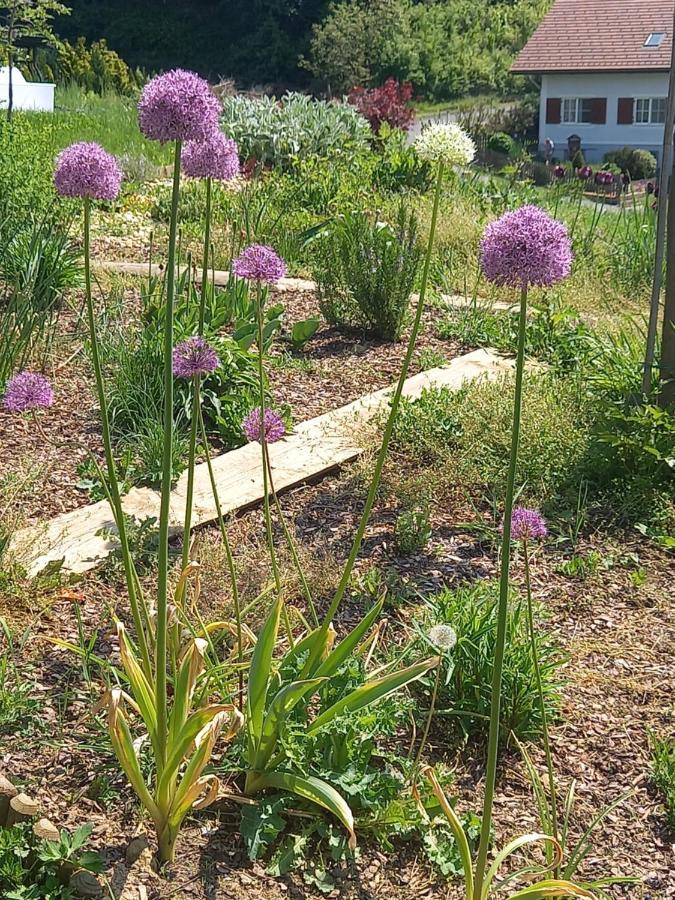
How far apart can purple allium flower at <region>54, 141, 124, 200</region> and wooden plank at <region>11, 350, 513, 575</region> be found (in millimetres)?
1441

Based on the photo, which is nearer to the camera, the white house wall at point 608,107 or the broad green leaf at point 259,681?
the broad green leaf at point 259,681

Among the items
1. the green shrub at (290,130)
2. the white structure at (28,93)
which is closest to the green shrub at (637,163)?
the green shrub at (290,130)

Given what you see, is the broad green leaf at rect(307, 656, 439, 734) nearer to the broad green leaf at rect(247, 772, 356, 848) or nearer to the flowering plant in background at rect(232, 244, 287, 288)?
the broad green leaf at rect(247, 772, 356, 848)

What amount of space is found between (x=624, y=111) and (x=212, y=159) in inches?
1162

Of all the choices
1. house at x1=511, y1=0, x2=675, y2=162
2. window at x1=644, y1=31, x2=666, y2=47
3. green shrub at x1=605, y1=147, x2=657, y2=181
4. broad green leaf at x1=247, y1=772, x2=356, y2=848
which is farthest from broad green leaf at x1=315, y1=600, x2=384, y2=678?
window at x1=644, y1=31, x2=666, y2=47

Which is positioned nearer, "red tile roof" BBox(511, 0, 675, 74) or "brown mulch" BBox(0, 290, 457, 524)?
"brown mulch" BBox(0, 290, 457, 524)

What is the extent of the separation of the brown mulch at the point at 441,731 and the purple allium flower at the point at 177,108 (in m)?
1.38

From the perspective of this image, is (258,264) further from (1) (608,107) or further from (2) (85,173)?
(1) (608,107)

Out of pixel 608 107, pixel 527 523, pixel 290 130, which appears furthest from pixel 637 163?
pixel 527 523

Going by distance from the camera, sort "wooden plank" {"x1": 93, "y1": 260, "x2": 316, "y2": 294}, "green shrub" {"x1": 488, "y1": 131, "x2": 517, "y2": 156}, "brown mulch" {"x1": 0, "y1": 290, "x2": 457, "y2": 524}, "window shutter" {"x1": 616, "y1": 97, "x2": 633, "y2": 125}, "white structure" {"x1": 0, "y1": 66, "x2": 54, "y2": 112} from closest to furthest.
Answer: "brown mulch" {"x1": 0, "y1": 290, "x2": 457, "y2": 524} → "wooden plank" {"x1": 93, "y1": 260, "x2": 316, "y2": 294} → "white structure" {"x1": 0, "y1": 66, "x2": 54, "y2": 112} → "green shrub" {"x1": 488, "y1": 131, "x2": 517, "y2": 156} → "window shutter" {"x1": 616, "y1": 97, "x2": 633, "y2": 125}

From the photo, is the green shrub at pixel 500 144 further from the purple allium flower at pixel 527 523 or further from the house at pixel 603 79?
the purple allium flower at pixel 527 523

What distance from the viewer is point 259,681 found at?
209 cm

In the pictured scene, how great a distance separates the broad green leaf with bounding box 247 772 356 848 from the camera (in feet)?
6.20

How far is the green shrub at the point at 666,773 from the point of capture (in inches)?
89.1
